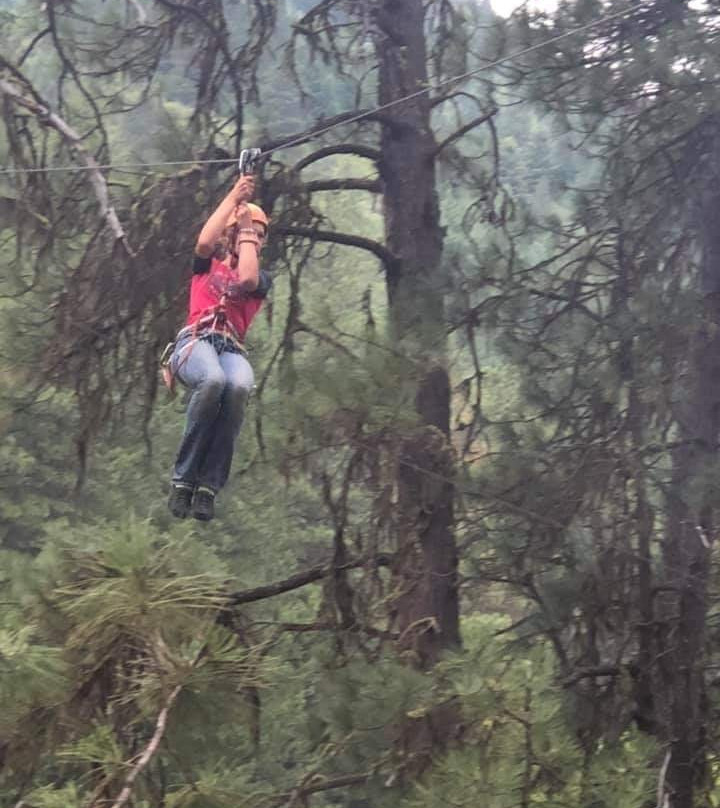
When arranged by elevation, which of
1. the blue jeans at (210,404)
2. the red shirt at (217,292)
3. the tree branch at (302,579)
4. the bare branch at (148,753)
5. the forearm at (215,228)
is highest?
the forearm at (215,228)

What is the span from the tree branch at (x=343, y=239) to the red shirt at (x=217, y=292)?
172cm

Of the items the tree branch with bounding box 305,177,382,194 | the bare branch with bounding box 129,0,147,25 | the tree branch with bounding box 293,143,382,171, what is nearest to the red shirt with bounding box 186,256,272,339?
the tree branch with bounding box 305,177,382,194

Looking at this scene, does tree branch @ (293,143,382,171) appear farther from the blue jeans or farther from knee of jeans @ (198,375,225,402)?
knee of jeans @ (198,375,225,402)

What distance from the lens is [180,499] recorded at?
478 centimetres

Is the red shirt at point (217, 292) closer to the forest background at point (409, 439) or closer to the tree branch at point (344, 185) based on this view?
the forest background at point (409, 439)

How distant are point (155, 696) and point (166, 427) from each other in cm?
1054

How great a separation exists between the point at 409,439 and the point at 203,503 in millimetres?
1139

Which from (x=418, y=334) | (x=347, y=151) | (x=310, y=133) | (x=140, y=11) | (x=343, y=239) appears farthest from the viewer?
(x=140, y=11)

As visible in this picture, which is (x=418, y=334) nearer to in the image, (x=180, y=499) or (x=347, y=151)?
(x=180, y=499)

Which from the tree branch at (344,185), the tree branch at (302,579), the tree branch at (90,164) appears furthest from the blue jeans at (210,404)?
the tree branch at (344,185)

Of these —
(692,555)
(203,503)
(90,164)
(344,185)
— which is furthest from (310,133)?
(692,555)

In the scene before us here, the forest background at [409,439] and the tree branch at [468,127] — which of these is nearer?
the forest background at [409,439]

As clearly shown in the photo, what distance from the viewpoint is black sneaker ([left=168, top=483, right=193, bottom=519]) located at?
4766 millimetres

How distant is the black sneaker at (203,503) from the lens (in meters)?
4.76
